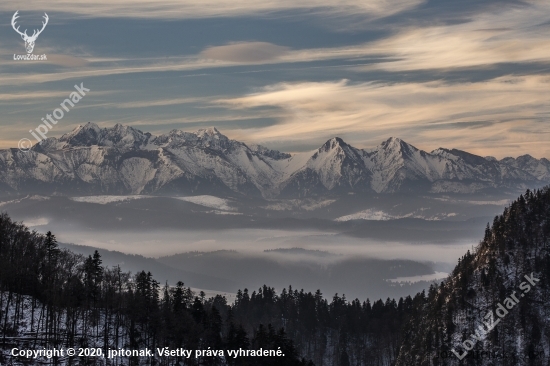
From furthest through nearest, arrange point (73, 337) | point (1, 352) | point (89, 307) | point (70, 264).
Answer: point (70, 264) → point (89, 307) → point (73, 337) → point (1, 352)

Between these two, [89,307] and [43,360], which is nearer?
[43,360]

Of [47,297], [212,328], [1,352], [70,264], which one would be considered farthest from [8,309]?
[212,328]

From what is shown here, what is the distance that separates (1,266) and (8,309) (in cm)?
1038

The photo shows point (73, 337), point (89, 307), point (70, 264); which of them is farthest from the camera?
point (70, 264)

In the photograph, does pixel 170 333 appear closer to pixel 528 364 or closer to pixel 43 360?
pixel 43 360

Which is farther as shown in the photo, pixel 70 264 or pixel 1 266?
pixel 70 264

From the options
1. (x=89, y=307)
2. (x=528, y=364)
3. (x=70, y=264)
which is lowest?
(x=528, y=364)

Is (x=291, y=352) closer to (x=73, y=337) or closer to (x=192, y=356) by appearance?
(x=192, y=356)

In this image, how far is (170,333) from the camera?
168 metres

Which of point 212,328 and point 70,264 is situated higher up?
point 70,264

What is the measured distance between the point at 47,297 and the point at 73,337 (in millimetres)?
11526

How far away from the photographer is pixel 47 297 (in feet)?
542

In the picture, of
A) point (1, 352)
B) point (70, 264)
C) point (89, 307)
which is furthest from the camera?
point (70, 264)

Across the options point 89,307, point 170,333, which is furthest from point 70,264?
point 170,333
